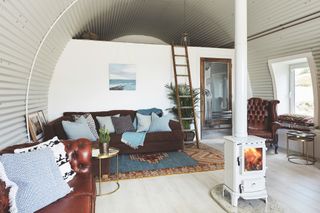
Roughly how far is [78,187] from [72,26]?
3.24 metres

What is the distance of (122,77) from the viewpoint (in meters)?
5.00

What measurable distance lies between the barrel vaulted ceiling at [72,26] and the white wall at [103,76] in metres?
0.29

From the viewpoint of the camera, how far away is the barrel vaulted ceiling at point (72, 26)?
7.72ft

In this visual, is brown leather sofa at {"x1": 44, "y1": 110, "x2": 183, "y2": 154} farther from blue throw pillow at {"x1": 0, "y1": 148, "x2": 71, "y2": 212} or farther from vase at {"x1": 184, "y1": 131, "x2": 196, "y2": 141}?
blue throw pillow at {"x1": 0, "y1": 148, "x2": 71, "y2": 212}

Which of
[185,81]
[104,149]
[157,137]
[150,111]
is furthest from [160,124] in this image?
[104,149]

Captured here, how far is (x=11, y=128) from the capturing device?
2.60 meters

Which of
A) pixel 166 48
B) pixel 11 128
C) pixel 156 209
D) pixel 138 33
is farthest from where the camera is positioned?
pixel 138 33

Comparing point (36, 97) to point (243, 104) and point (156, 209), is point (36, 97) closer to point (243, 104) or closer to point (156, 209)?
point (156, 209)

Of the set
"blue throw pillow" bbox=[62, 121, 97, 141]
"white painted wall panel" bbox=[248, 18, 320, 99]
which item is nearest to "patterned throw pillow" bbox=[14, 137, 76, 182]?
"blue throw pillow" bbox=[62, 121, 97, 141]

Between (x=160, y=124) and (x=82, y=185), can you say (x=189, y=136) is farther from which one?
(x=82, y=185)

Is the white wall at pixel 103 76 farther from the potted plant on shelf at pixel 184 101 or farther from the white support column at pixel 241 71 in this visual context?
the white support column at pixel 241 71

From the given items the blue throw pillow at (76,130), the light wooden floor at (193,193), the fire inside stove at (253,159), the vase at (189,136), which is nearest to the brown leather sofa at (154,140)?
the blue throw pillow at (76,130)

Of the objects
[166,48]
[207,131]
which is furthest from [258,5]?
[207,131]

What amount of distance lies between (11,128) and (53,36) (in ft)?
5.39
